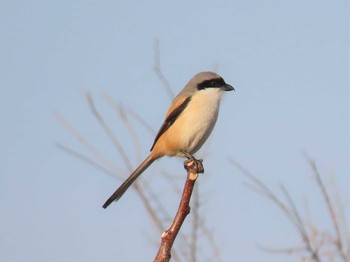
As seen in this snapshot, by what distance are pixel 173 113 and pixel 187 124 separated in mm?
131

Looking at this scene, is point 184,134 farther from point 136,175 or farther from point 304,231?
point 304,231

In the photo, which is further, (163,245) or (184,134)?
(184,134)

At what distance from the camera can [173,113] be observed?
4.42m

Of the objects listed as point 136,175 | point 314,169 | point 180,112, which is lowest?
point 314,169

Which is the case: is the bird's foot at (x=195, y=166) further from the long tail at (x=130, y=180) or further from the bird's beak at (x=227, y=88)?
the bird's beak at (x=227, y=88)

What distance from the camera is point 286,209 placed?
4613 mm

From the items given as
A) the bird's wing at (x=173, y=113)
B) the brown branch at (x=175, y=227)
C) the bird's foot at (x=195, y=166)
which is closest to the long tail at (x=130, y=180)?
the bird's wing at (x=173, y=113)

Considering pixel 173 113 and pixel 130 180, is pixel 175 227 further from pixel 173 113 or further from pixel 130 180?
pixel 173 113

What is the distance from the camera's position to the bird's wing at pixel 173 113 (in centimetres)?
441

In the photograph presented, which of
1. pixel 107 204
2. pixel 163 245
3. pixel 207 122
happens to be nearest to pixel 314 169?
pixel 207 122

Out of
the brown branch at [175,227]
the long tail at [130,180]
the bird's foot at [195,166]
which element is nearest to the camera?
the brown branch at [175,227]

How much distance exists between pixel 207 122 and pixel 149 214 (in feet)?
2.62

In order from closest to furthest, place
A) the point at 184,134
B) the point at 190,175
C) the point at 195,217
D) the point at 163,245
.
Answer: the point at 163,245 < the point at 190,175 < the point at 184,134 < the point at 195,217

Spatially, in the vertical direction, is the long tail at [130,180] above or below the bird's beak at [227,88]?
below
